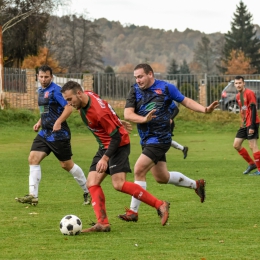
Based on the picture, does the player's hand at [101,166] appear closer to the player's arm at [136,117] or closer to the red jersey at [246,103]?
the player's arm at [136,117]

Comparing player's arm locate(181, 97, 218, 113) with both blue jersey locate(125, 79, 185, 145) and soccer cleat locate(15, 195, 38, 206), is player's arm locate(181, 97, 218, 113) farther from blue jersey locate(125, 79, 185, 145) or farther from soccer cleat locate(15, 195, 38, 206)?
soccer cleat locate(15, 195, 38, 206)

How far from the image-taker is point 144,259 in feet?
22.1

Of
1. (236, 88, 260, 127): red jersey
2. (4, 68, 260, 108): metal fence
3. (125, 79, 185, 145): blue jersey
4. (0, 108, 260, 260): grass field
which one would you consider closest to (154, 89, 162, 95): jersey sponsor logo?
(125, 79, 185, 145): blue jersey

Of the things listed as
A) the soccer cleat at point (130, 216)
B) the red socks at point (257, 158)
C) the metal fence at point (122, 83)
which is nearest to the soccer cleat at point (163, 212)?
the soccer cleat at point (130, 216)

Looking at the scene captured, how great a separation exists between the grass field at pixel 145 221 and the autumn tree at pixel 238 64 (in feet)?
251

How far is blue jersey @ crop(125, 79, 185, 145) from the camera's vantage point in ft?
30.9

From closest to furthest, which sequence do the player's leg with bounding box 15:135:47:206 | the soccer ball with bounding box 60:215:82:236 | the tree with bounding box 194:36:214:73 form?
the soccer ball with bounding box 60:215:82:236 → the player's leg with bounding box 15:135:47:206 → the tree with bounding box 194:36:214:73

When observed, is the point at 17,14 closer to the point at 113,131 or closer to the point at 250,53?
the point at 113,131

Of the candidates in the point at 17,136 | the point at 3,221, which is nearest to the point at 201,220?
the point at 3,221

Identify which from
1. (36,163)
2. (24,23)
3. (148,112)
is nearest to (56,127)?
(36,163)

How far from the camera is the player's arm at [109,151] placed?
8.24m

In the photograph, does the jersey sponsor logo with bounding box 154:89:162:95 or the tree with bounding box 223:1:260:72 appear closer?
the jersey sponsor logo with bounding box 154:89:162:95

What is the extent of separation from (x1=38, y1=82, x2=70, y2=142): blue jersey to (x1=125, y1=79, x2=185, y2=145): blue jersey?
205 centimetres

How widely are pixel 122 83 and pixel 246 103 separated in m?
19.6
